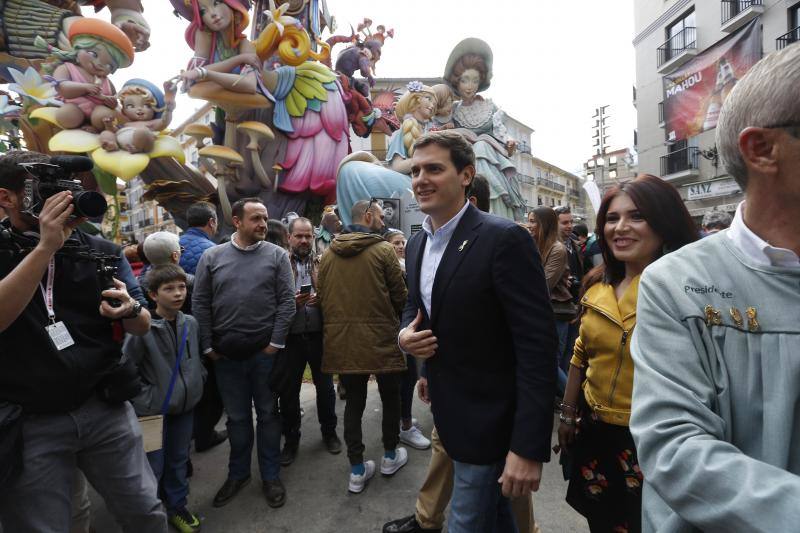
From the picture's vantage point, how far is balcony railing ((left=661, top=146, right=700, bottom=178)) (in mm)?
17906

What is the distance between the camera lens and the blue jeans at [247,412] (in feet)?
9.81

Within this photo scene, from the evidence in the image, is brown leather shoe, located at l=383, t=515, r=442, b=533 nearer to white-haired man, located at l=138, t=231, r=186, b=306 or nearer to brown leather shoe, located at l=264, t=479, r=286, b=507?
brown leather shoe, located at l=264, t=479, r=286, b=507

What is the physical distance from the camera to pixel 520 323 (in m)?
1.59

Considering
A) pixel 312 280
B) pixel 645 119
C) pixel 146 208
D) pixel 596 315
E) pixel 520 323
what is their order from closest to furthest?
pixel 520 323
pixel 596 315
pixel 312 280
pixel 645 119
pixel 146 208

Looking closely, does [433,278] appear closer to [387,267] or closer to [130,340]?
[387,267]

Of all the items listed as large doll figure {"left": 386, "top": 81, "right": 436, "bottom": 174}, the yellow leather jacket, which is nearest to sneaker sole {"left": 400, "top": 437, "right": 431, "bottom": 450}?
the yellow leather jacket

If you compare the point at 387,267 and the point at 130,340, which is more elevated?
the point at 387,267

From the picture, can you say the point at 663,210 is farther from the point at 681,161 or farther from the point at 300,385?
the point at 681,161

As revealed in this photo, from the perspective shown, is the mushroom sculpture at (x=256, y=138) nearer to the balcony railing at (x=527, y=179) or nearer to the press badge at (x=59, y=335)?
the press badge at (x=59, y=335)

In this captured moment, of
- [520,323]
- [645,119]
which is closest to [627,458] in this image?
[520,323]

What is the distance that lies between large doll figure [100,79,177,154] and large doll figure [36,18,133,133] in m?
0.32

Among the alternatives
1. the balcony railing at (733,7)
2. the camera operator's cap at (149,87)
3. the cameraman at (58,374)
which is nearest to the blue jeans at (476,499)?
the cameraman at (58,374)

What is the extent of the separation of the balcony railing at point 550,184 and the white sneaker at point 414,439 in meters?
52.1

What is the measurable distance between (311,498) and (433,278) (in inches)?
83.6
